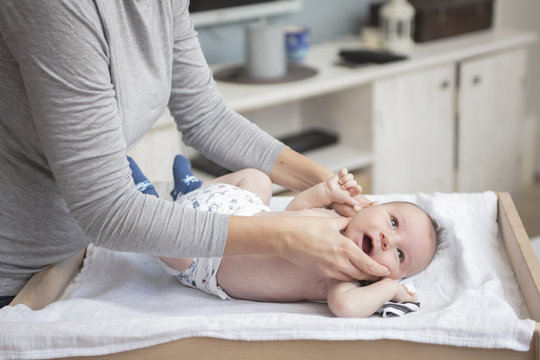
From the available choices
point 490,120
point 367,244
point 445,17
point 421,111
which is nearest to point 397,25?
point 445,17

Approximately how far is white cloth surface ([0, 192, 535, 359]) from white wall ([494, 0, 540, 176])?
2136 millimetres

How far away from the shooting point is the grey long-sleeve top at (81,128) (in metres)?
0.91

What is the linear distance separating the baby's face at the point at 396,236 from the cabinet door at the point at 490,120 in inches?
61.4

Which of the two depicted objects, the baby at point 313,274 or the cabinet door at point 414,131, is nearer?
the baby at point 313,274

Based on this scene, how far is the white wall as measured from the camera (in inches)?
128

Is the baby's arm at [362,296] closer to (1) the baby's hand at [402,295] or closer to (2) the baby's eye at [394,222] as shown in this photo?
(1) the baby's hand at [402,295]

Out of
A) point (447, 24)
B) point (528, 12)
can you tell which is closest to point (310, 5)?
point (447, 24)

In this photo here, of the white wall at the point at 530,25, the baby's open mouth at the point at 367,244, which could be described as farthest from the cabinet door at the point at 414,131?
the baby's open mouth at the point at 367,244

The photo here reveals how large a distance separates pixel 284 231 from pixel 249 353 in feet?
0.59

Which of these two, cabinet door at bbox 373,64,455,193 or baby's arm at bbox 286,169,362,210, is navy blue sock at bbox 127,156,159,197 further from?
cabinet door at bbox 373,64,455,193

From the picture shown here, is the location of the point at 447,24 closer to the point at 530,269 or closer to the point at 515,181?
the point at 515,181

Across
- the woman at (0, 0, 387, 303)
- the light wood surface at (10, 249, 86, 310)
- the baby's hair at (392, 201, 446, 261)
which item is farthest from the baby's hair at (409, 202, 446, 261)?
the light wood surface at (10, 249, 86, 310)

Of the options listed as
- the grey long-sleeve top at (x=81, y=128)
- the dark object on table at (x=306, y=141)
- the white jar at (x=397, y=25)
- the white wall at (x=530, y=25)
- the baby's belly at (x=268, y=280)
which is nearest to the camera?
the grey long-sleeve top at (x=81, y=128)

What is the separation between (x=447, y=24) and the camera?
286 centimetres
